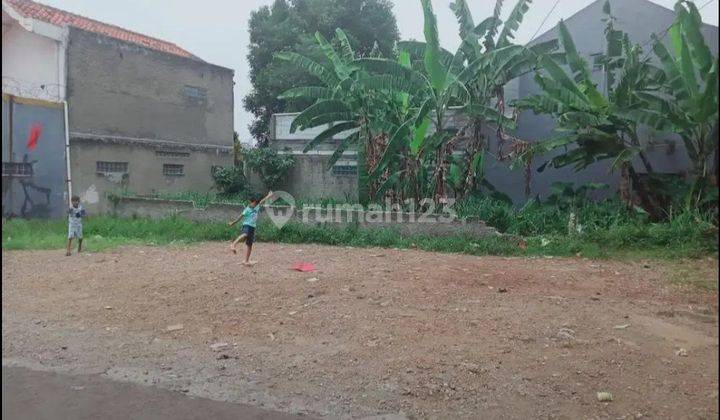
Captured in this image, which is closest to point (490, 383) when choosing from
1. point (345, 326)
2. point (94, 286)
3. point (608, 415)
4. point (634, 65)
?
point (608, 415)

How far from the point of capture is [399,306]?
4090 millimetres

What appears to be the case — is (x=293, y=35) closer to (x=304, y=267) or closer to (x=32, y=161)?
(x=304, y=267)

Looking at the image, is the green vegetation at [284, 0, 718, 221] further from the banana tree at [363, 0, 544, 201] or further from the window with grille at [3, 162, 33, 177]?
the window with grille at [3, 162, 33, 177]

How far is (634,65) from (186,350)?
6.28 meters

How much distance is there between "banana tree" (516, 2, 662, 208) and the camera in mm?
6723

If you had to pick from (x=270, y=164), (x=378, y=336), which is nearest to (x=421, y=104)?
(x=270, y=164)

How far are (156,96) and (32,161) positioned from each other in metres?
7.14

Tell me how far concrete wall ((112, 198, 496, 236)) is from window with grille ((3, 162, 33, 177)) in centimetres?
635

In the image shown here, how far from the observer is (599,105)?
6.71 m

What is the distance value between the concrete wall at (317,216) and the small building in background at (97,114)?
23.2 inches

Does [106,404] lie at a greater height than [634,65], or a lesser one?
lesser

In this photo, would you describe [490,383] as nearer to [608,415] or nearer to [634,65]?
[608,415]

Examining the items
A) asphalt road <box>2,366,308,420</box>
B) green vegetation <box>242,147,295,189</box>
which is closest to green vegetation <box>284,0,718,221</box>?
green vegetation <box>242,147,295,189</box>

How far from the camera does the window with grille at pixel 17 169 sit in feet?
4.36
